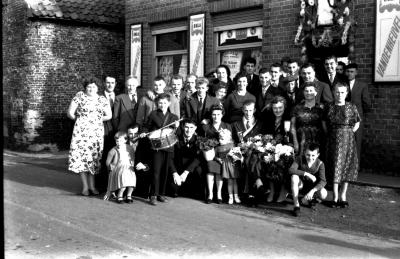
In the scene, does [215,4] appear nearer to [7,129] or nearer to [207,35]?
[207,35]

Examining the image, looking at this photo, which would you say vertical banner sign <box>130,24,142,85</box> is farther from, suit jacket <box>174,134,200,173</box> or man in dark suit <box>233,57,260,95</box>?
suit jacket <box>174,134,200,173</box>

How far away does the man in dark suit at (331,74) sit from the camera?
27.2ft

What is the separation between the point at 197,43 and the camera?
13711 millimetres

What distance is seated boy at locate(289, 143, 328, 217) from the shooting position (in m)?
7.28

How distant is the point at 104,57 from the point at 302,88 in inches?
398

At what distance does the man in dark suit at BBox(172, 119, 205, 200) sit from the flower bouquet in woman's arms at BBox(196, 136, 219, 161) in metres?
0.16

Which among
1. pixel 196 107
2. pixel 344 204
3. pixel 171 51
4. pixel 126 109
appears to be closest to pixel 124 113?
pixel 126 109

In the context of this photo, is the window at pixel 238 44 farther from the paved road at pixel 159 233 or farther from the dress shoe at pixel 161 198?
the paved road at pixel 159 233

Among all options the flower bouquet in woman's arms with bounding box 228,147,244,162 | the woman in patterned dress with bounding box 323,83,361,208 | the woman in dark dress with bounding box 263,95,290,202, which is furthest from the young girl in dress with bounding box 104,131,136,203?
the woman in patterned dress with bounding box 323,83,361,208

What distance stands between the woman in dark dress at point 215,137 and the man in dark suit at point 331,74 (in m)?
1.78

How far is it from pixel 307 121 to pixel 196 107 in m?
1.88

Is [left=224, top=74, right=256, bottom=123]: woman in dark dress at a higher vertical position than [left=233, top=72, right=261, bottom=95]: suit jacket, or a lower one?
lower

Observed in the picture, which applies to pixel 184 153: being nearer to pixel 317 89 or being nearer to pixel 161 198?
pixel 161 198

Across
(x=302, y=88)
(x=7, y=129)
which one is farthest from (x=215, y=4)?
(x=7, y=129)
